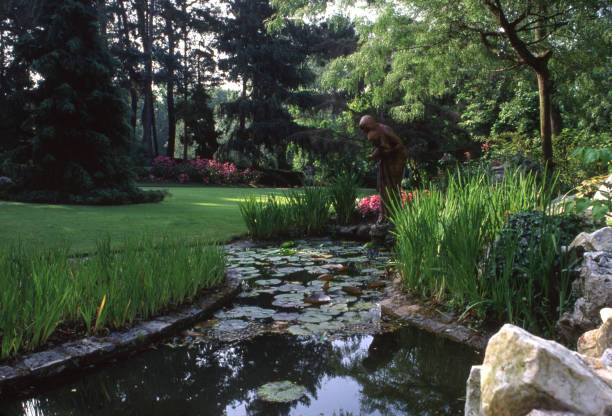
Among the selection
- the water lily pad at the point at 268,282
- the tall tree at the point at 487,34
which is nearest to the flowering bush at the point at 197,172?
the tall tree at the point at 487,34

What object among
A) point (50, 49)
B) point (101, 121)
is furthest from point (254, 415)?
point (50, 49)

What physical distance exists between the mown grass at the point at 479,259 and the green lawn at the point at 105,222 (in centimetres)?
298

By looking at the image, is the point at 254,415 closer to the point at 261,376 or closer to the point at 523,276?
the point at 261,376

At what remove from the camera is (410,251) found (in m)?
3.64

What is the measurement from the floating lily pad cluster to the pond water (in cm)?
2

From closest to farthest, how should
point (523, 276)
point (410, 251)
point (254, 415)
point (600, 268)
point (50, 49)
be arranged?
point (254, 415) < point (600, 268) < point (523, 276) < point (410, 251) < point (50, 49)

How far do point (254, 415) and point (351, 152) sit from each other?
18.4 m

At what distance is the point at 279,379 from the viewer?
7.93 ft

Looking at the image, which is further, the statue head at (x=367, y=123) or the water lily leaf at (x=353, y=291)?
the statue head at (x=367, y=123)

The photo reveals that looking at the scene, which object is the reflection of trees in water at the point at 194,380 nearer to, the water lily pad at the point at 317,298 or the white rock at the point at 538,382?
the water lily pad at the point at 317,298

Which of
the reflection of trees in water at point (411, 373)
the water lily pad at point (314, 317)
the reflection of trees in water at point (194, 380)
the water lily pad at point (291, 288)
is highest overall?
the water lily pad at point (291, 288)

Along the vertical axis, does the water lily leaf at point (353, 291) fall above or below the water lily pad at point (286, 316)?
above

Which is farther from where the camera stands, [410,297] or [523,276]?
[410,297]

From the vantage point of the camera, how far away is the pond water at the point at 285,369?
84.3 inches
